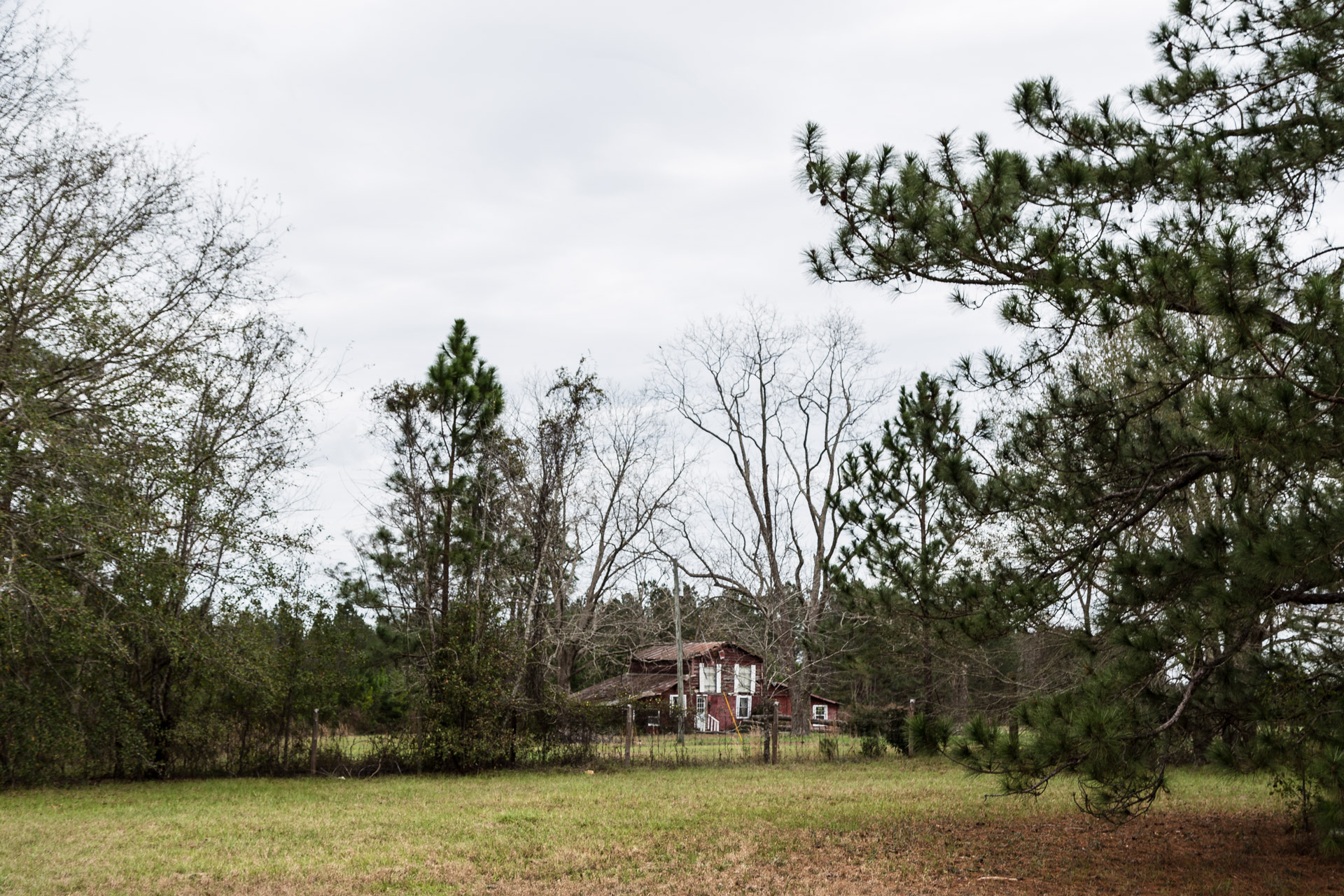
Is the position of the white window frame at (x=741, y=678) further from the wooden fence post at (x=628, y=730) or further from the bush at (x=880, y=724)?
the wooden fence post at (x=628, y=730)

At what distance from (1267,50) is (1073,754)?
4778mm

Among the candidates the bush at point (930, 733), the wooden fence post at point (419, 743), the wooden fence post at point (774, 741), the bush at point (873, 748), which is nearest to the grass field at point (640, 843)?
the bush at point (930, 733)

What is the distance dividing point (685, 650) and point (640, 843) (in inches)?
972

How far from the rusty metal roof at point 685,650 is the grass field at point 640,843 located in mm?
18829

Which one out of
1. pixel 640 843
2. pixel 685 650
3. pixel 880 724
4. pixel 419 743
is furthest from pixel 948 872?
pixel 685 650

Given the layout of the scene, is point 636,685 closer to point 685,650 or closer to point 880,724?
point 685,650

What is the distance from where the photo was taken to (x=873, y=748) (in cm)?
1777

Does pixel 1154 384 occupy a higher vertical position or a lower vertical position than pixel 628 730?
higher

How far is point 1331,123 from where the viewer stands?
5.45 meters

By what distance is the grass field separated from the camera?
243 inches

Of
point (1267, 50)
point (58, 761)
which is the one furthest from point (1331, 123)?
point (58, 761)

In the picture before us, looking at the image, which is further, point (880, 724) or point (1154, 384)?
point (880, 724)

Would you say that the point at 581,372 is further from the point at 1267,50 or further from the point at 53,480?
the point at 1267,50

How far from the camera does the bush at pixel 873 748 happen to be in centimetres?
1770
